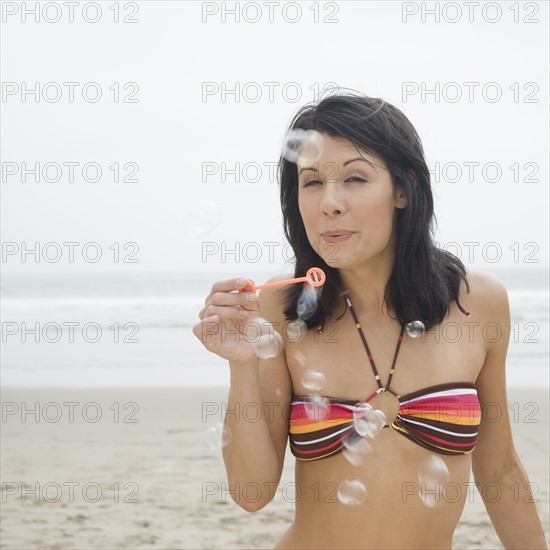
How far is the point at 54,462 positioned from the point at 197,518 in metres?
1.94

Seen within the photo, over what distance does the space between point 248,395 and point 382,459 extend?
0.38 meters

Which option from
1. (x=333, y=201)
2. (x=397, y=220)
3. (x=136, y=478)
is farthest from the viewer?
(x=136, y=478)

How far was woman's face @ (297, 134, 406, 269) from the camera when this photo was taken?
6.33 feet

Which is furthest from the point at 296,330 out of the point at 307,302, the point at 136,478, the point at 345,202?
the point at 136,478

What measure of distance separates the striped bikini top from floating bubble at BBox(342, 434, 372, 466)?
0.04ft

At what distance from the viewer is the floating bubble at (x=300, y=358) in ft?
6.95

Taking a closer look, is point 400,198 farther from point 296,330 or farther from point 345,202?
point 296,330

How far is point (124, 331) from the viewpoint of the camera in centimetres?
1539

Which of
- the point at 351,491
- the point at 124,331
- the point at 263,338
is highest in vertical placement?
the point at 263,338

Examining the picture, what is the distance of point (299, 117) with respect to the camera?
2.14 m

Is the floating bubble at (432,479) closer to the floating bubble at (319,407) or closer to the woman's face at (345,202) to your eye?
the floating bubble at (319,407)

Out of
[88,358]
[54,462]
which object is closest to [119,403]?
[54,462]

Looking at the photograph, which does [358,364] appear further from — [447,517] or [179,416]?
[179,416]

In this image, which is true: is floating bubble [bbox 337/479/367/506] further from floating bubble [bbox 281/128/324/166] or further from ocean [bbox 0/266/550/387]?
floating bubble [bbox 281/128/324/166]
